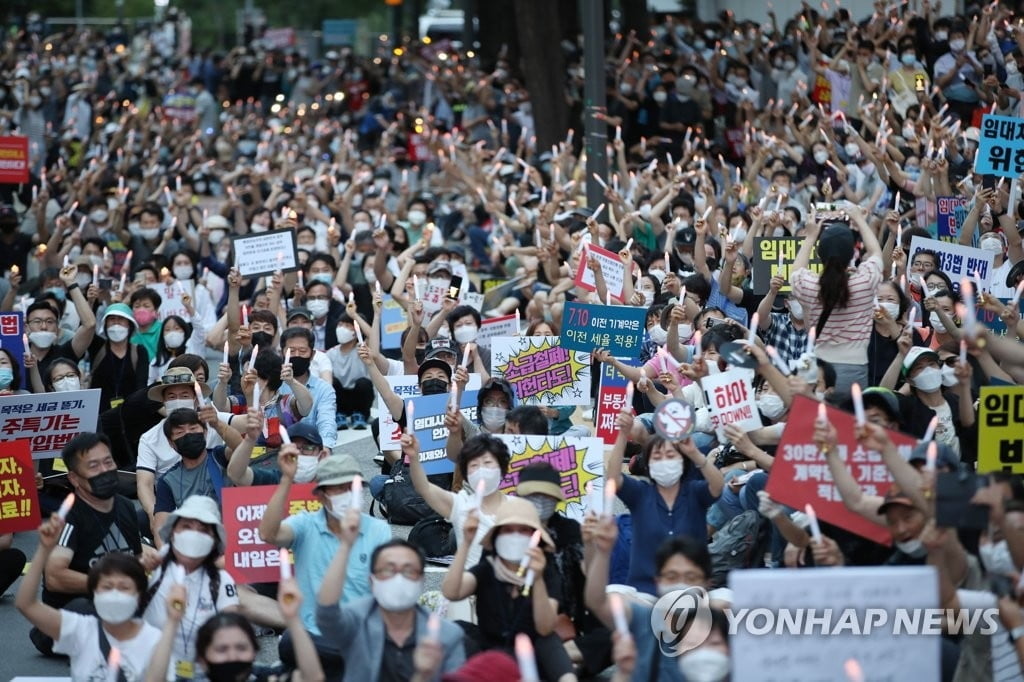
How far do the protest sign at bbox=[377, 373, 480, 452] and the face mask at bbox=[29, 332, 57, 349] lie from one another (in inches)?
105

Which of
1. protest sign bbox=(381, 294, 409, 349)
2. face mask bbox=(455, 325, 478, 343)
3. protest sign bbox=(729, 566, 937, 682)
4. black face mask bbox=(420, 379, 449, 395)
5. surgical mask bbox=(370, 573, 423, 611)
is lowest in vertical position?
protest sign bbox=(381, 294, 409, 349)

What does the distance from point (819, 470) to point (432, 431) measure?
10.7 feet

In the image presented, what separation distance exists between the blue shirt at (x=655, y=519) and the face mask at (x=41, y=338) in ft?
19.1

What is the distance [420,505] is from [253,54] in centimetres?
2949

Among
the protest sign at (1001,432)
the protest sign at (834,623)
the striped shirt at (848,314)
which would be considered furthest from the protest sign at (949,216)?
the protest sign at (834,623)

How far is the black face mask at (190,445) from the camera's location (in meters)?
9.43

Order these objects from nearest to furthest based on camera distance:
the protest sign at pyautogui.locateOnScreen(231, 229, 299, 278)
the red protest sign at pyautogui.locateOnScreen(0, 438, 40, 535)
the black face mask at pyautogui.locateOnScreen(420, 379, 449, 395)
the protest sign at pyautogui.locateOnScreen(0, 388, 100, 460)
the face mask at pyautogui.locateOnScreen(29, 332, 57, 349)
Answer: the red protest sign at pyautogui.locateOnScreen(0, 438, 40, 535) < the protest sign at pyautogui.locateOnScreen(0, 388, 100, 460) < the black face mask at pyautogui.locateOnScreen(420, 379, 449, 395) < the face mask at pyautogui.locateOnScreen(29, 332, 57, 349) < the protest sign at pyautogui.locateOnScreen(231, 229, 299, 278)

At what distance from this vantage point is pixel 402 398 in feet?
35.5

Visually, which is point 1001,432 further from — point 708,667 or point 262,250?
point 262,250

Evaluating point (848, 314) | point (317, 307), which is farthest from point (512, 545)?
point (317, 307)

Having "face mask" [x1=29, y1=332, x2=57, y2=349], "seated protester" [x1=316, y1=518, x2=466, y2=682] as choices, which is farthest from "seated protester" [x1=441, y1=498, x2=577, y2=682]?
"face mask" [x1=29, y1=332, x2=57, y2=349]

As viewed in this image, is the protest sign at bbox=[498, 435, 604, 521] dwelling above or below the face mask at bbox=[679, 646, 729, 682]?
below

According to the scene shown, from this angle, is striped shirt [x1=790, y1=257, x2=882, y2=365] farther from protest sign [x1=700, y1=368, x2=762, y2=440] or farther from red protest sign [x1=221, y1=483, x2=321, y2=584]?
red protest sign [x1=221, y1=483, x2=321, y2=584]

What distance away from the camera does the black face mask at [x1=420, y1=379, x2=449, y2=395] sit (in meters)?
10.7
